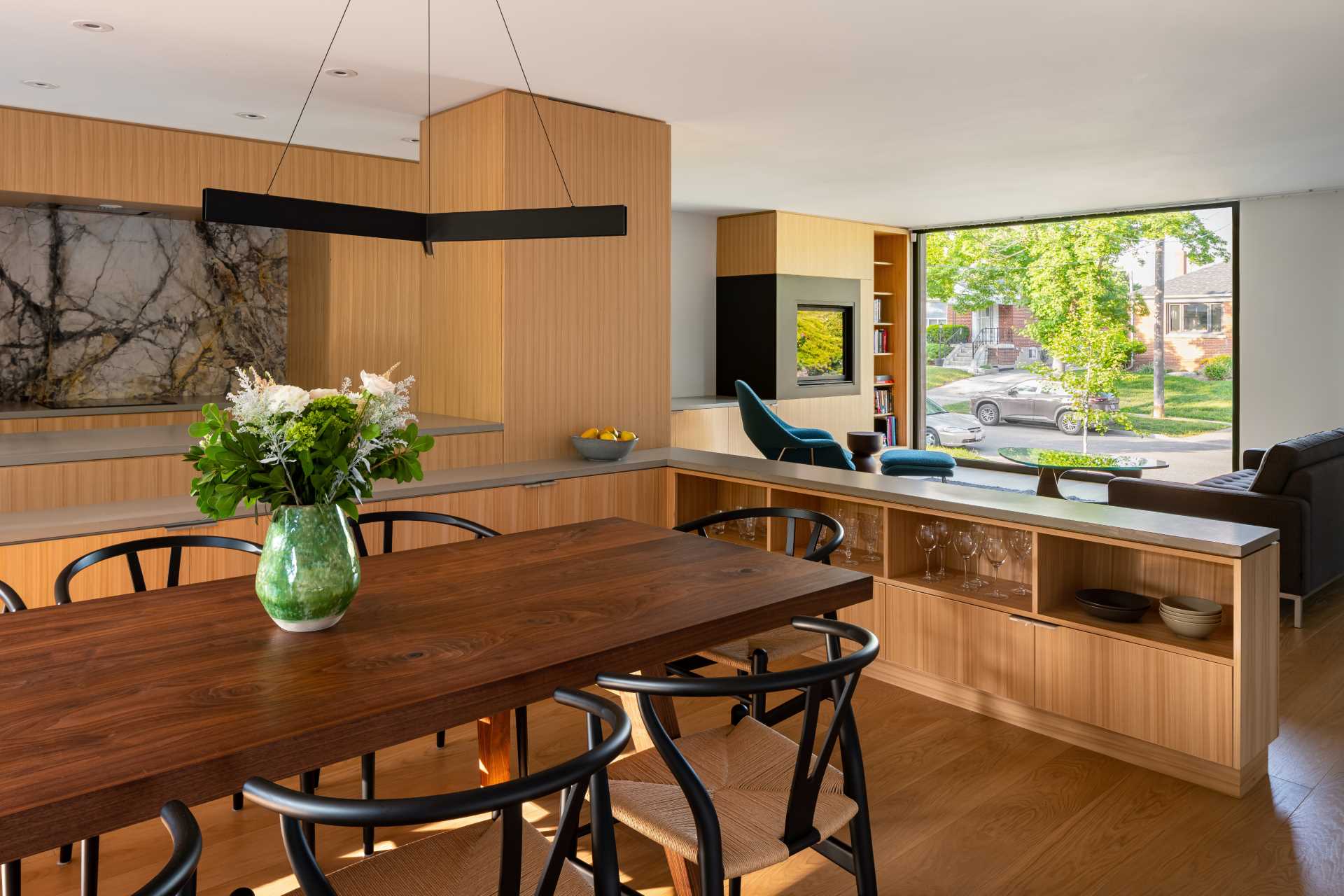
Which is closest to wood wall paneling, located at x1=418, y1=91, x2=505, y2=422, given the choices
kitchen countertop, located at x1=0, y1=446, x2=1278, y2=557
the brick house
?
kitchen countertop, located at x1=0, y1=446, x2=1278, y2=557

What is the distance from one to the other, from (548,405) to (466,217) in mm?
1870

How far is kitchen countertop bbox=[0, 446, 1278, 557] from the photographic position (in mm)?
2807

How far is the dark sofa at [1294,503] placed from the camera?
440cm

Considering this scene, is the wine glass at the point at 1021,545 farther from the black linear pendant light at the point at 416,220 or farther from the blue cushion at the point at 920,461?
the blue cushion at the point at 920,461

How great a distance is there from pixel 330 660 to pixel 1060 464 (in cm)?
551

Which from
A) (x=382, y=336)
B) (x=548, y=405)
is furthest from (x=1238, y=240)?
(x=382, y=336)

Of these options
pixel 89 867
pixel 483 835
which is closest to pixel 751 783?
pixel 483 835

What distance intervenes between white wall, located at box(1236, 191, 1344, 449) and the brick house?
0.27m

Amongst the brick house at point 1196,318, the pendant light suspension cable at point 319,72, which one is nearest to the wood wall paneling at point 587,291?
the pendant light suspension cable at point 319,72

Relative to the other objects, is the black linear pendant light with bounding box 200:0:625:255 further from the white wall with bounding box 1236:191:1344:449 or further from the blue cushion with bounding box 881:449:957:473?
the white wall with bounding box 1236:191:1344:449

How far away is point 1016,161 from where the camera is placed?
6.03 metres

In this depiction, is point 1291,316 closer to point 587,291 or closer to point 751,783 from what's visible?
point 587,291

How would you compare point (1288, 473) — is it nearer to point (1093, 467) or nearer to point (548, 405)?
point (1093, 467)

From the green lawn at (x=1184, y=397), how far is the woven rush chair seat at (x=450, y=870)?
784 cm
